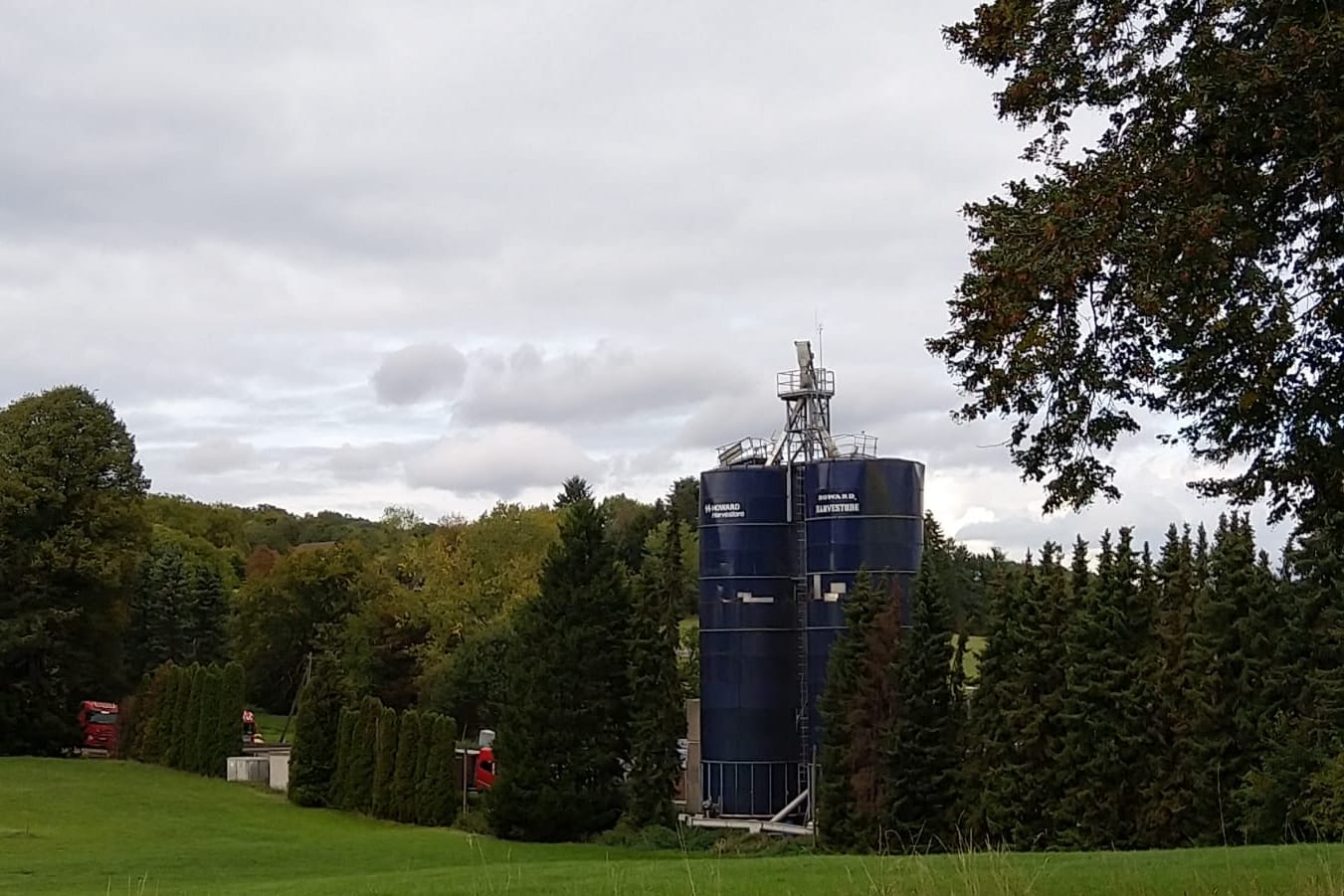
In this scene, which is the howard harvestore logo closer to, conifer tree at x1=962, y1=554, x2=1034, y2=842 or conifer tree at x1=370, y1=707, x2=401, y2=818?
conifer tree at x1=962, y1=554, x2=1034, y2=842

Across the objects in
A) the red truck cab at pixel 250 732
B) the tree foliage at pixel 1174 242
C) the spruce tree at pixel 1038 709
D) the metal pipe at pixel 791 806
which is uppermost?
the tree foliage at pixel 1174 242

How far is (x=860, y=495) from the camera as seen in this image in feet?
120

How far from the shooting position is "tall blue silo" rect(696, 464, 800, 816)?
37062 mm

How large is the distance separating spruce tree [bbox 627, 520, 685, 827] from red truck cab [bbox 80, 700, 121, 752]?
26.5 metres

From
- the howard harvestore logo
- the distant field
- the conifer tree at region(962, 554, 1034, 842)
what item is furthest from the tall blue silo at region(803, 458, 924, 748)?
the distant field

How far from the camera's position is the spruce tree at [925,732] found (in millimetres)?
30625

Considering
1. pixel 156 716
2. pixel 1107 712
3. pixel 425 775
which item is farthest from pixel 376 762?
pixel 1107 712

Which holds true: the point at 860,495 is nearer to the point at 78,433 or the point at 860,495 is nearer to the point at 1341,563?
the point at 1341,563

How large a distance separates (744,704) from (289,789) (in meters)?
14.3

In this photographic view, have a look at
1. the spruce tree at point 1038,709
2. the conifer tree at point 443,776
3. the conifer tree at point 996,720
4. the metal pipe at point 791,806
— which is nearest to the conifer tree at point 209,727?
the conifer tree at point 443,776

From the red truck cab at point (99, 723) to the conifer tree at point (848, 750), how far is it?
32.9m

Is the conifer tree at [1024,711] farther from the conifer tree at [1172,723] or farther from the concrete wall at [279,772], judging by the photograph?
the concrete wall at [279,772]

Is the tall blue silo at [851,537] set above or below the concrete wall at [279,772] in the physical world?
above

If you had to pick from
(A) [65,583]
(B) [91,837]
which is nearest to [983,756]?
(B) [91,837]
